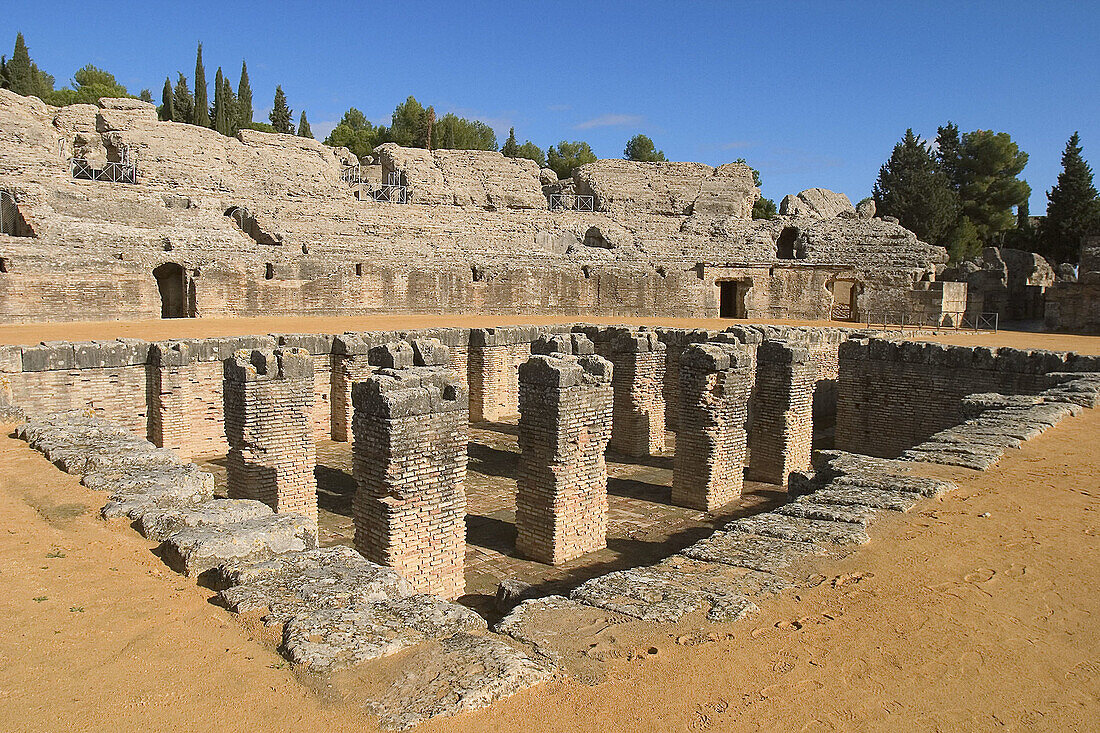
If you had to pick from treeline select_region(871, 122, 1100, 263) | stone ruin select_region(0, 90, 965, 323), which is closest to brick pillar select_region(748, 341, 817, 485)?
stone ruin select_region(0, 90, 965, 323)

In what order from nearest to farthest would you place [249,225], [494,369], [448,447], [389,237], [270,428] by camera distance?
[448,447] < [270,428] < [494,369] < [249,225] < [389,237]

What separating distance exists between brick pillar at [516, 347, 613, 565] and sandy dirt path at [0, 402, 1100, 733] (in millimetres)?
3998

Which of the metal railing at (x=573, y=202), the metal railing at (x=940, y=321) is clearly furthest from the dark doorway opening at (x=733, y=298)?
the metal railing at (x=573, y=202)

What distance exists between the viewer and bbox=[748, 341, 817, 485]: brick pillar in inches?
481

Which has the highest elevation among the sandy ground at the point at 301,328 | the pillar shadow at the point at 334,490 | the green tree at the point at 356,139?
the green tree at the point at 356,139

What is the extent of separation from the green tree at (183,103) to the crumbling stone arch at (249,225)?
21530mm

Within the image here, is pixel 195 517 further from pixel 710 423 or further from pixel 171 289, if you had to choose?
pixel 171 289

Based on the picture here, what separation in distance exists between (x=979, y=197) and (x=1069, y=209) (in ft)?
23.1

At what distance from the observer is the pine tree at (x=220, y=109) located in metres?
41.7

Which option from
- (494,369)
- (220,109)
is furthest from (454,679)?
(220,109)

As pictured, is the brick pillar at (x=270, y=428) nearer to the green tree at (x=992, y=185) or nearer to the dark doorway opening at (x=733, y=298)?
the dark doorway opening at (x=733, y=298)

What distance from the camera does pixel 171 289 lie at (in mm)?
24531

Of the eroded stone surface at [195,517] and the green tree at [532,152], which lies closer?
the eroded stone surface at [195,517]

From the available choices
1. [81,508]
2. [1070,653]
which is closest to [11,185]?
[81,508]
